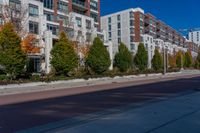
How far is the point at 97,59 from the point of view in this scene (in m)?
43.2

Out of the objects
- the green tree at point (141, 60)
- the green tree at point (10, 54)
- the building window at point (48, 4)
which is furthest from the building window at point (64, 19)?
the green tree at point (10, 54)

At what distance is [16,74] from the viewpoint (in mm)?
31281

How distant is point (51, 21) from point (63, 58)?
19.7 metres

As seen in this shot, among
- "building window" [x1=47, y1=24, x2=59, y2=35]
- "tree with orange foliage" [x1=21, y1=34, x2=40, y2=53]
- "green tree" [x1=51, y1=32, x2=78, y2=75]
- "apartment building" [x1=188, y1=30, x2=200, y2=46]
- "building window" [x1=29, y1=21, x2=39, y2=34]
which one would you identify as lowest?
"green tree" [x1=51, y1=32, x2=78, y2=75]

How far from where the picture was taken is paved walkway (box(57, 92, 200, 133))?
24.9 ft

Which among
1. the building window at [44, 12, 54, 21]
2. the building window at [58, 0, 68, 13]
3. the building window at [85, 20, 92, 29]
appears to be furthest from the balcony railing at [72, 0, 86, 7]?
the building window at [44, 12, 54, 21]

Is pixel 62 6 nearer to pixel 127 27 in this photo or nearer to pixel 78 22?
pixel 78 22

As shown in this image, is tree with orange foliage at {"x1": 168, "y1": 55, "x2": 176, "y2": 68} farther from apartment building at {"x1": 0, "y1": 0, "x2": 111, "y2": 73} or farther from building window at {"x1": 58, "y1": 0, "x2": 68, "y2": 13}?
building window at {"x1": 58, "y1": 0, "x2": 68, "y2": 13}

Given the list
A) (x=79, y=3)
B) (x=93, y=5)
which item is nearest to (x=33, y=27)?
(x=79, y=3)

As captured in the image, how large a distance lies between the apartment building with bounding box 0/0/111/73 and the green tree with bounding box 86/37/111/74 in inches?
305

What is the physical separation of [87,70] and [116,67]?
13.3 m

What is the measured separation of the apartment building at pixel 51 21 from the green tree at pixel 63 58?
5841 millimetres

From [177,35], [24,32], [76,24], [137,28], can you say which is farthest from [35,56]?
→ [177,35]

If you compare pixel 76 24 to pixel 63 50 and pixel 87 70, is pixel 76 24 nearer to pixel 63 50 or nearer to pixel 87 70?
pixel 87 70
